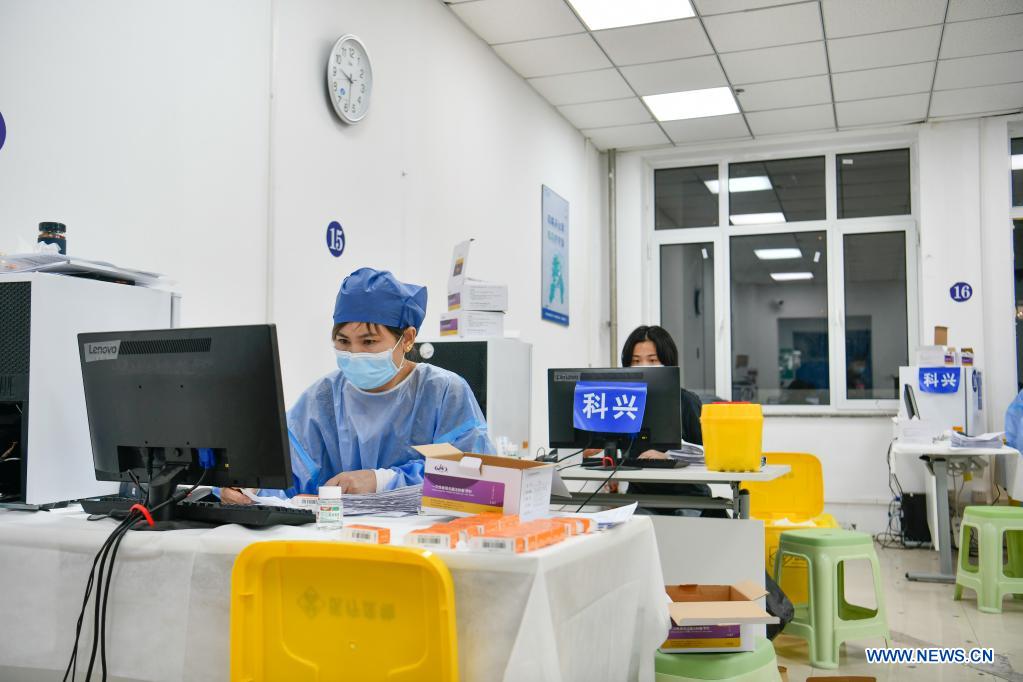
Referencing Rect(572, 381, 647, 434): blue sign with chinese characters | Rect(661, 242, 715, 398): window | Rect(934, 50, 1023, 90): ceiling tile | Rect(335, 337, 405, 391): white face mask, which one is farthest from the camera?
Rect(661, 242, 715, 398): window

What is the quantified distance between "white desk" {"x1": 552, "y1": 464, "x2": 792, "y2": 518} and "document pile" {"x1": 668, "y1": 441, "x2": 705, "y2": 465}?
0.14m

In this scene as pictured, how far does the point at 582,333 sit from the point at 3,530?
5174 mm

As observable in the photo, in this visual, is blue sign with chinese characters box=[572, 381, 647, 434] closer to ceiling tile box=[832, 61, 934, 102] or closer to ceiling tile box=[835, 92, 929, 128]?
ceiling tile box=[832, 61, 934, 102]

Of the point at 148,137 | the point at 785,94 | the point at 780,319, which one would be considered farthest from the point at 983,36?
the point at 148,137

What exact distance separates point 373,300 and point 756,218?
17.5ft

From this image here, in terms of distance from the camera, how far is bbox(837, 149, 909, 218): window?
664cm

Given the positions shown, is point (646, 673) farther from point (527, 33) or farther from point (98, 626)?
point (527, 33)

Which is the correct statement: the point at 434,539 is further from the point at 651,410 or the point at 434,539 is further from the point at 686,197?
the point at 686,197

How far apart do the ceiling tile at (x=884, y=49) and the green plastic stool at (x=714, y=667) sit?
3.92 meters

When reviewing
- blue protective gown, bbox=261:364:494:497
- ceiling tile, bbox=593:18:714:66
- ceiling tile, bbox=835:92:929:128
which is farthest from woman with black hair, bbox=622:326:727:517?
ceiling tile, bbox=835:92:929:128

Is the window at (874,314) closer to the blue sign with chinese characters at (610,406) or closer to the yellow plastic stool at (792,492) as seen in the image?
the yellow plastic stool at (792,492)

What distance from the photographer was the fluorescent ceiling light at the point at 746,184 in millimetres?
7016

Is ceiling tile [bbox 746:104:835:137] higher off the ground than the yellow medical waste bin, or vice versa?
ceiling tile [bbox 746:104:835:137]

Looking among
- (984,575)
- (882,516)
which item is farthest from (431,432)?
(882,516)
